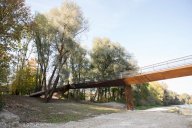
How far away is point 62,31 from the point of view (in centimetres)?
1845

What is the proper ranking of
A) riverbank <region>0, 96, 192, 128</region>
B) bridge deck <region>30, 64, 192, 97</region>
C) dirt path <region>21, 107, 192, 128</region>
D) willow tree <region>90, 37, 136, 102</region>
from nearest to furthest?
dirt path <region>21, 107, 192, 128</region> → riverbank <region>0, 96, 192, 128</region> → bridge deck <region>30, 64, 192, 97</region> → willow tree <region>90, 37, 136, 102</region>

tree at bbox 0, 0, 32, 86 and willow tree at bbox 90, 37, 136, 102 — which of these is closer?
tree at bbox 0, 0, 32, 86

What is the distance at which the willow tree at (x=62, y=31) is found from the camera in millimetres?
18250

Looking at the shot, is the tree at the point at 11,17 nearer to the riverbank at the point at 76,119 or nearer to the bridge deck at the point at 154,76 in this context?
the riverbank at the point at 76,119

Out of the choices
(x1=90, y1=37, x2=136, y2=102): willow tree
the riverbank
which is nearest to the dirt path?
the riverbank

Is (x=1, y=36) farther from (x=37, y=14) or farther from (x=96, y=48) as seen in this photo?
(x=96, y=48)

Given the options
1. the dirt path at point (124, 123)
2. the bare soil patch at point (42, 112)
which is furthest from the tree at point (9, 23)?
the dirt path at point (124, 123)

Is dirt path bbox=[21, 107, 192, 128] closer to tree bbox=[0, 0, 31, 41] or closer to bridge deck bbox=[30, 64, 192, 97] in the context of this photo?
bridge deck bbox=[30, 64, 192, 97]

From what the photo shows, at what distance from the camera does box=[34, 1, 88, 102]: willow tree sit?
18.2 meters

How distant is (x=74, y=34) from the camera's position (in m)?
19.3

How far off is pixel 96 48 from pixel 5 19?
70.2ft

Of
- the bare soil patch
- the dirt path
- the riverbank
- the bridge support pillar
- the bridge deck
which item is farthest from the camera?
the bridge support pillar

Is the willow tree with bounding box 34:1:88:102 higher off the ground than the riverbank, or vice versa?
the willow tree with bounding box 34:1:88:102

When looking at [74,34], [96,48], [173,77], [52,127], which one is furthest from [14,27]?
[96,48]
